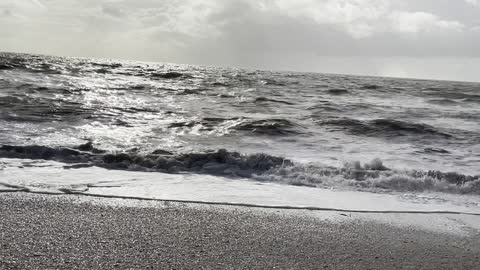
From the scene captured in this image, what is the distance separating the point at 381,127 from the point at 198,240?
A: 364 inches

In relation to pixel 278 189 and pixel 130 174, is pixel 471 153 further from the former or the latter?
pixel 130 174

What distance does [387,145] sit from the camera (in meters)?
9.39

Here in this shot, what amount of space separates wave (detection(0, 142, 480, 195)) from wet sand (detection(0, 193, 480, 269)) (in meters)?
1.78

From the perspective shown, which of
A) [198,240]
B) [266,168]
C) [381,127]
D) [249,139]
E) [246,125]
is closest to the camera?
[198,240]

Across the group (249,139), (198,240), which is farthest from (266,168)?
(198,240)

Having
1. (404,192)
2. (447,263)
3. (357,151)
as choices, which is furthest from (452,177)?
(447,263)

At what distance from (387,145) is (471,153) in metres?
1.61

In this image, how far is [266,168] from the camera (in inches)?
255

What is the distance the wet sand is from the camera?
113 inches

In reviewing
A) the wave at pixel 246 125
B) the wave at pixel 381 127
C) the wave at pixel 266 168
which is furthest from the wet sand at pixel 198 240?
the wave at pixel 381 127

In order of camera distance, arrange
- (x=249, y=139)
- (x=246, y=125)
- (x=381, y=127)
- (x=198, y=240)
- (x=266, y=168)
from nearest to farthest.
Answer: (x=198, y=240) < (x=266, y=168) < (x=249, y=139) < (x=246, y=125) < (x=381, y=127)

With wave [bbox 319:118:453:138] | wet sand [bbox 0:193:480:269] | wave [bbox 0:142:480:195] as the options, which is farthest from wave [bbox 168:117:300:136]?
wet sand [bbox 0:193:480:269]

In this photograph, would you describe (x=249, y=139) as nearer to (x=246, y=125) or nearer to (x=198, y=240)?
(x=246, y=125)

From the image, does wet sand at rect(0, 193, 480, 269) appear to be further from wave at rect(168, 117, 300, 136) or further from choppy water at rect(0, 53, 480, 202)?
wave at rect(168, 117, 300, 136)
